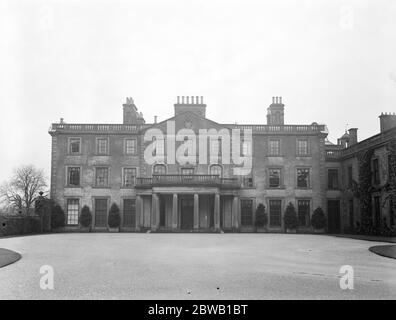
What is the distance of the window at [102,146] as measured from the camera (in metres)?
38.4

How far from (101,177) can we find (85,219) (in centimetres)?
389

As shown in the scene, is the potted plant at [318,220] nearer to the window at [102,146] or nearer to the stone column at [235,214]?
the stone column at [235,214]

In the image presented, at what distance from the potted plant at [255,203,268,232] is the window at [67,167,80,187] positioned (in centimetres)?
1590

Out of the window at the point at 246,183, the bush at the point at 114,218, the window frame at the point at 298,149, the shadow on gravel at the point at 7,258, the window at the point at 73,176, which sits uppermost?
the window frame at the point at 298,149

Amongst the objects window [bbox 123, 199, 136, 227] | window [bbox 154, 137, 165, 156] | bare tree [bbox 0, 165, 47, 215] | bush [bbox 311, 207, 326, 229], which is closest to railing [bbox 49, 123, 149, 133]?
window [bbox 154, 137, 165, 156]

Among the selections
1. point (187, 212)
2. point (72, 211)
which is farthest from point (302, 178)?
point (72, 211)

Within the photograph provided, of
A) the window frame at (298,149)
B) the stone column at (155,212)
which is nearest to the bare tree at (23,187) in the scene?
the stone column at (155,212)

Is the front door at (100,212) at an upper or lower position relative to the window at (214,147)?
lower

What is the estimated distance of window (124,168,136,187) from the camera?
38.0 meters

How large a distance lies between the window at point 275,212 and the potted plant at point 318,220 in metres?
2.87

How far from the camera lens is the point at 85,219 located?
122 feet
